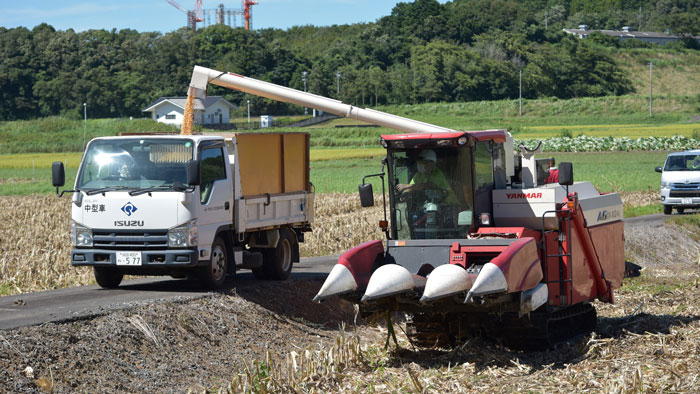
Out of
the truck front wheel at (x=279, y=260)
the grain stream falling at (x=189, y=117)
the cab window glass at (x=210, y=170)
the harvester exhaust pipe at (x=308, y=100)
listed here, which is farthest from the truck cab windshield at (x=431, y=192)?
the grain stream falling at (x=189, y=117)

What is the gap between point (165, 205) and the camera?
48.5 feet

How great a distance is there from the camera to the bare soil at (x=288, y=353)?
995cm

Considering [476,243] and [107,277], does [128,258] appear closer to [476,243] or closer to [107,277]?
[107,277]

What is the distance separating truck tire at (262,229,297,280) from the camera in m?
17.8

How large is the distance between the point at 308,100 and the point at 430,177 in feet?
16.5

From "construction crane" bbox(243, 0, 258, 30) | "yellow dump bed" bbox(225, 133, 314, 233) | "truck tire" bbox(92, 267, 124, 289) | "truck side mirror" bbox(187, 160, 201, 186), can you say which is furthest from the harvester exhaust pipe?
"construction crane" bbox(243, 0, 258, 30)

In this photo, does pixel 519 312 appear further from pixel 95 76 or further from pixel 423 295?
pixel 95 76

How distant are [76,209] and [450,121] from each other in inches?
3262

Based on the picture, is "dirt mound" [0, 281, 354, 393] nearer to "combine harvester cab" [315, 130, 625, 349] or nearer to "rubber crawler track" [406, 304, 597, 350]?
"rubber crawler track" [406, 304, 597, 350]

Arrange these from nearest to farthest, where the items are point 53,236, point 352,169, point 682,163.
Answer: point 53,236
point 682,163
point 352,169

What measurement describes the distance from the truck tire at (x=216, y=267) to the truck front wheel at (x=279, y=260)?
164 cm

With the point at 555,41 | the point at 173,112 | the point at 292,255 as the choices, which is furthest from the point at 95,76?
the point at 292,255

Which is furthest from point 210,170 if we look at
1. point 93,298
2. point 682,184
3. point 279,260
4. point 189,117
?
point 682,184

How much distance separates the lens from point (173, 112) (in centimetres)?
9738
